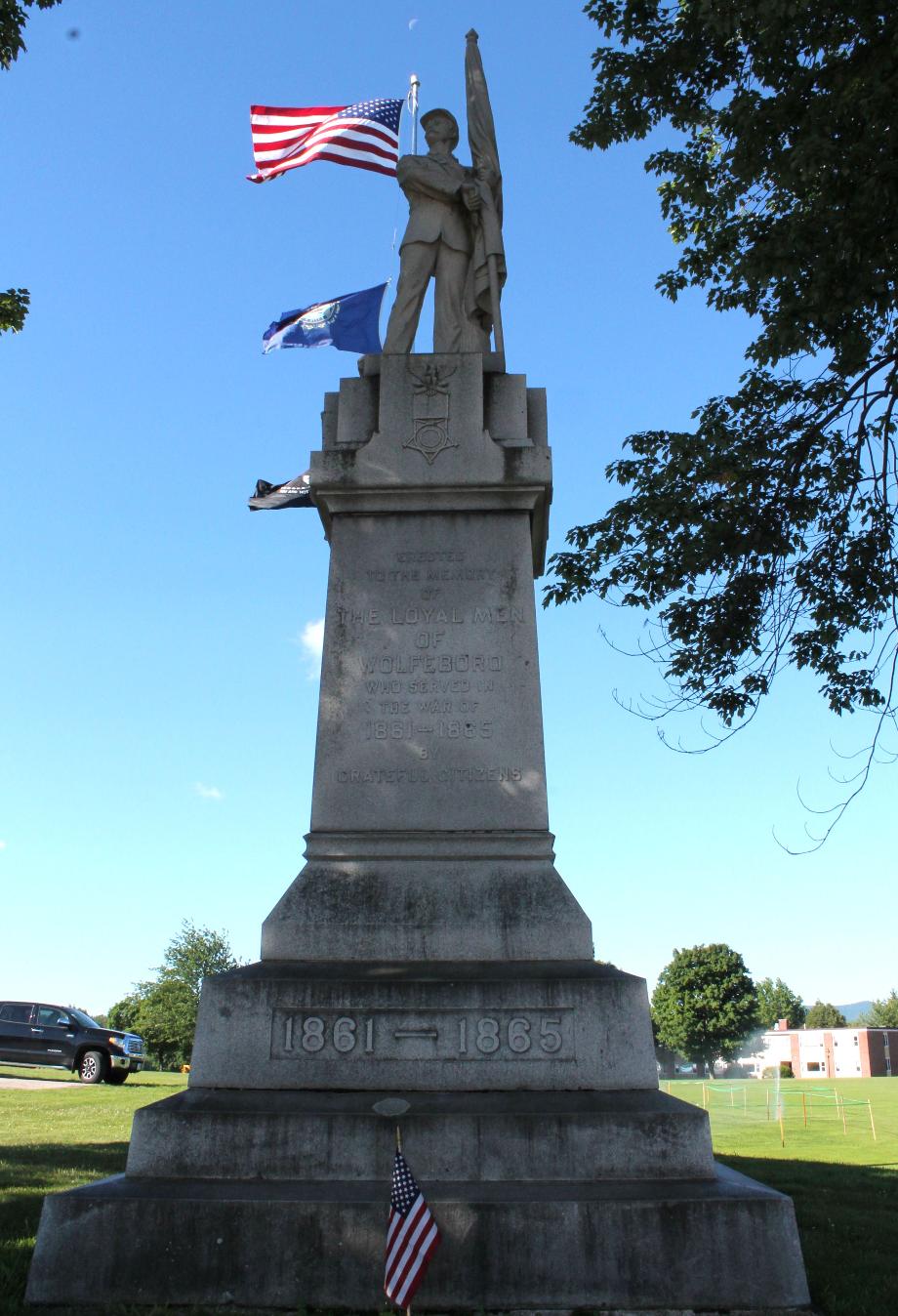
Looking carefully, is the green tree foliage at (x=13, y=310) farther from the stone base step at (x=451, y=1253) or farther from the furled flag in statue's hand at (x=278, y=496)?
the stone base step at (x=451, y=1253)

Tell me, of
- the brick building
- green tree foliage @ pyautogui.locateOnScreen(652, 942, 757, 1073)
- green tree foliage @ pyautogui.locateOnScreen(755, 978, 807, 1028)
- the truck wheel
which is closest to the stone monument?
the truck wheel

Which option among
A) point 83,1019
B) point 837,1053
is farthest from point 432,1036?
point 837,1053

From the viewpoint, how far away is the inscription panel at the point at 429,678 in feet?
21.2

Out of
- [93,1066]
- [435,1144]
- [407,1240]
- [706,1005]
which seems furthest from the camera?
[706,1005]

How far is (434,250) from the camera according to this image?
812 cm

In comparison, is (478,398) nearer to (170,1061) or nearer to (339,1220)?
(339,1220)

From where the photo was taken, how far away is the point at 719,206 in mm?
10414

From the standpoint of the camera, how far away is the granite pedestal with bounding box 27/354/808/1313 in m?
4.64

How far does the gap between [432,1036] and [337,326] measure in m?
10.2

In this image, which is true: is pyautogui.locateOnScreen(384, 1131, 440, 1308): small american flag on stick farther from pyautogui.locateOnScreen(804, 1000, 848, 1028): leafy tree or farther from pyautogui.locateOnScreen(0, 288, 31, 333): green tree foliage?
pyautogui.locateOnScreen(804, 1000, 848, 1028): leafy tree

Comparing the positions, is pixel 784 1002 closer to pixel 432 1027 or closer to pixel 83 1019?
pixel 83 1019

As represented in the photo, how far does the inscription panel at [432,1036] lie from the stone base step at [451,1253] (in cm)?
82

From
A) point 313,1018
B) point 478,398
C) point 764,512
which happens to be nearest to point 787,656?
point 764,512

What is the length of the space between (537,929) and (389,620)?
2.16 meters
